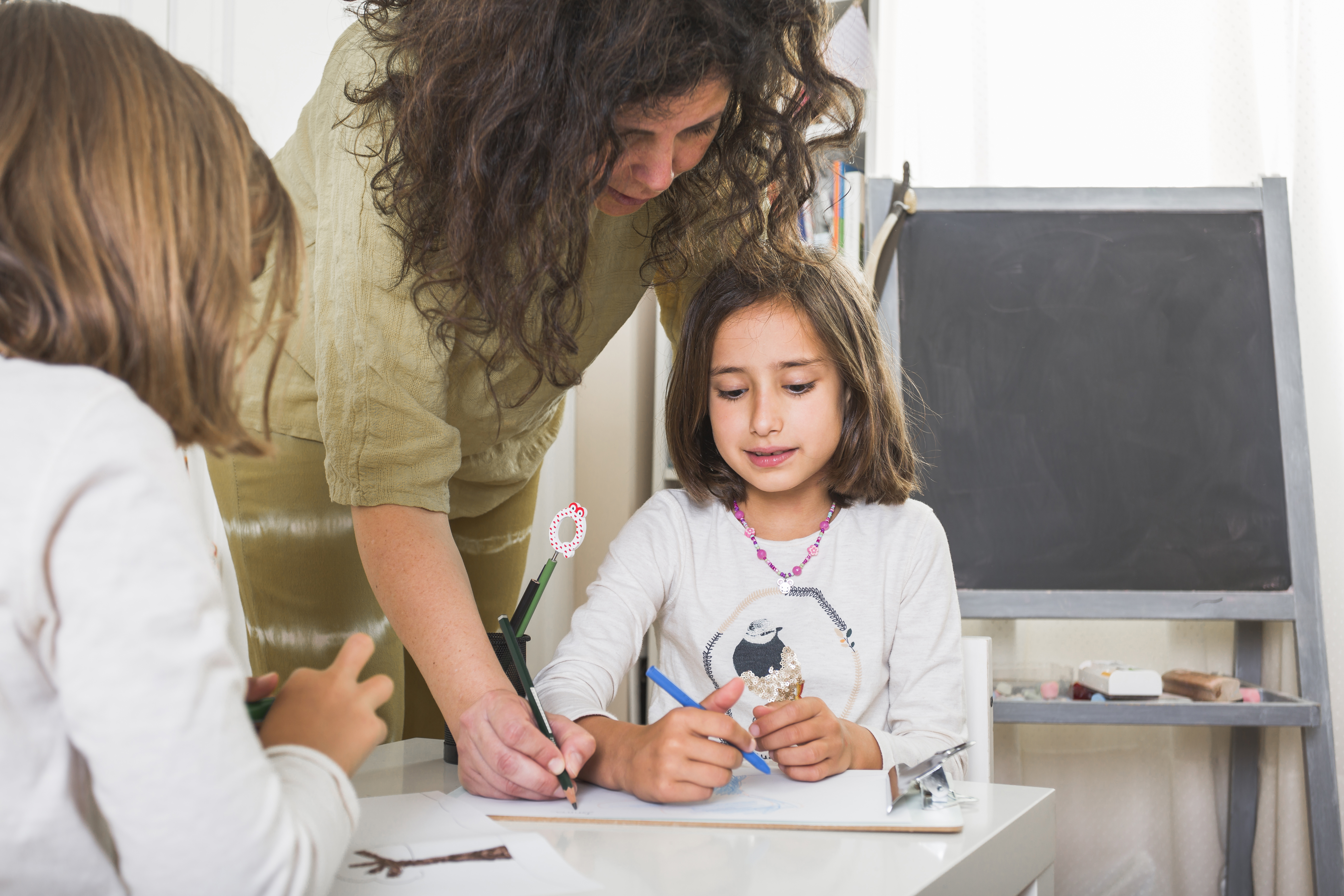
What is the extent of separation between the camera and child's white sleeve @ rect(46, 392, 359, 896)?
36cm

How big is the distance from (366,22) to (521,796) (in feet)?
2.19

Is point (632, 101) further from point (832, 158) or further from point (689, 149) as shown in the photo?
point (832, 158)

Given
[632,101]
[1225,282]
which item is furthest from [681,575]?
[1225,282]

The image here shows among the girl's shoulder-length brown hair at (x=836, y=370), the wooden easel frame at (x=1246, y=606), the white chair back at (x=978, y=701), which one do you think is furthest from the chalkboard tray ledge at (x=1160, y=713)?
the girl's shoulder-length brown hair at (x=836, y=370)

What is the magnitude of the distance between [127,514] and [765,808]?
0.46m

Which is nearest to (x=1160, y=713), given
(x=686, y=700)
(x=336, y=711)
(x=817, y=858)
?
(x=686, y=700)

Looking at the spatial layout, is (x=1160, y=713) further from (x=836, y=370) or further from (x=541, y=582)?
(x=541, y=582)

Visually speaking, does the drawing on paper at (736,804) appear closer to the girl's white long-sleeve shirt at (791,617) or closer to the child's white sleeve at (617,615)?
the child's white sleeve at (617,615)

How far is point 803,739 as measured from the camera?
29.8 inches

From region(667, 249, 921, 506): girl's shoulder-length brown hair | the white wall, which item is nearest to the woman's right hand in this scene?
region(667, 249, 921, 506): girl's shoulder-length brown hair

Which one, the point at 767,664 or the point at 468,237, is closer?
the point at 468,237

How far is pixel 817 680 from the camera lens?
106 centimetres

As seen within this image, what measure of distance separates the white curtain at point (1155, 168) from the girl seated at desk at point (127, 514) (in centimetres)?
168

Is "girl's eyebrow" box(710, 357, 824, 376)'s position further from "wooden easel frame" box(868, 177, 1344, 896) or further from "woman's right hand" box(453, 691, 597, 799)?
"wooden easel frame" box(868, 177, 1344, 896)
